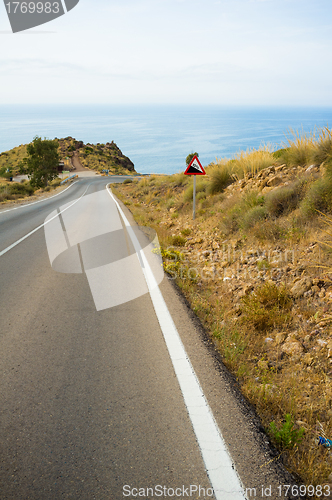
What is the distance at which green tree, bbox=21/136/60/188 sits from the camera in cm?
5416

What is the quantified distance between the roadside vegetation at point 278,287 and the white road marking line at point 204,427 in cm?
44

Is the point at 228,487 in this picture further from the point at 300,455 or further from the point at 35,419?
the point at 35,419

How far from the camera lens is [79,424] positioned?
237 cm

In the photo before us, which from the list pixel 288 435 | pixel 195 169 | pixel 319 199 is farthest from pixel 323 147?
pixel 288 435

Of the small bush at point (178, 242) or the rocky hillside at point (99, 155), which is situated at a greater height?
the rocky hillside at point (99, 155)

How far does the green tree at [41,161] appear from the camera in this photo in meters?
54.2

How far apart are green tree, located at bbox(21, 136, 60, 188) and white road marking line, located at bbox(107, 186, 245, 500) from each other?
56.7m

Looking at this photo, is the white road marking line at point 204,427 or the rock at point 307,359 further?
the rock at point 307,359

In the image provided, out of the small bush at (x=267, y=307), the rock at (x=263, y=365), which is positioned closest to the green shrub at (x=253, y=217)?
the small bush at (x=267, y=307)

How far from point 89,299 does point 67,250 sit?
337cm

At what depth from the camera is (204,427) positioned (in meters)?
2.35

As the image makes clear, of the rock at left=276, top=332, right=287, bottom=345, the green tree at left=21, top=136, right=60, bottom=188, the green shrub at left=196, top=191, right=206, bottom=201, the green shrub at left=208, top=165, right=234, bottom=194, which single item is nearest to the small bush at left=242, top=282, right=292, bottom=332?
the rock at left=276, top=332, right=287, bottom=345

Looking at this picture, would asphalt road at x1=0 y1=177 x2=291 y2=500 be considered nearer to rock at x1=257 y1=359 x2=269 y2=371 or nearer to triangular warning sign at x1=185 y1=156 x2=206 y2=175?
rock at x1=257 y1=359 x2=269 y2=371

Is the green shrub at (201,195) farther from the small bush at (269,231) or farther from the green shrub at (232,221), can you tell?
the small bush at (269,231)
